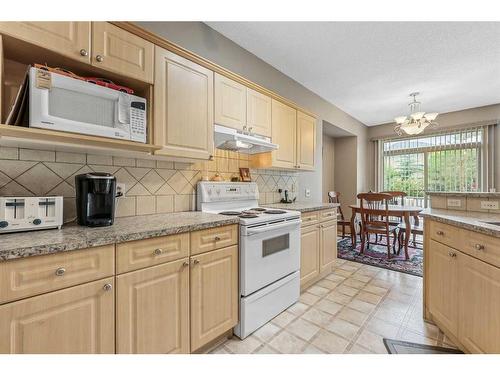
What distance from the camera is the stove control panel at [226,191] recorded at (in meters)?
2.04

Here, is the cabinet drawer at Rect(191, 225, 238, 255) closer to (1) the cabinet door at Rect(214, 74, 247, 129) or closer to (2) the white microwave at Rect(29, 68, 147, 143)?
(2) the white microwave at Rect(29, 68, 147, 143)

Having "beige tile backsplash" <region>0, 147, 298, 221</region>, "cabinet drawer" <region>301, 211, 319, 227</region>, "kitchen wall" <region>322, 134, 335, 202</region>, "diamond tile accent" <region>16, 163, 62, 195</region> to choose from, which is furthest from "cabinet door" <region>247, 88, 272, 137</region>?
"kitchen wall" <region>322, 134, 335, 202</region>

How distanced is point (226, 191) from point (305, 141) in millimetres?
1412

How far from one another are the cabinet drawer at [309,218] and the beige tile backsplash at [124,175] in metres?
0.88

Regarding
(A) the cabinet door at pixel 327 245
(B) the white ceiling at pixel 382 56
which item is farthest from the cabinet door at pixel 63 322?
(B) the white ceiling at pixel 382 56

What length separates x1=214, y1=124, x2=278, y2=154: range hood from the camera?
6.43 ft

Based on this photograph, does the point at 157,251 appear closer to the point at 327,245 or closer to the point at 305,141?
the point at 327,245

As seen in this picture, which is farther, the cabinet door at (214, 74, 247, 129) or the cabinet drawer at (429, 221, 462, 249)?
the cabinet door at (214, 74, 247, 129)

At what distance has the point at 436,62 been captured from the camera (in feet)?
8.96

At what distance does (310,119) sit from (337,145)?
2722 millimetres

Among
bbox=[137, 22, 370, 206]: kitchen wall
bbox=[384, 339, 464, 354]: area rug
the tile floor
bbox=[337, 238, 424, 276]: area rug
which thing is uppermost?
bbox=[137, 22, 370, 206]: kitchen wall

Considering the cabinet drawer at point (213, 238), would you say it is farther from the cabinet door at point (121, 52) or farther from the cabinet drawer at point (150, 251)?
the cabinet door at point (121, 52)

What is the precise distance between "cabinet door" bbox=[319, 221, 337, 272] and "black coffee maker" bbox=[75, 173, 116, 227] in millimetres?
2146
